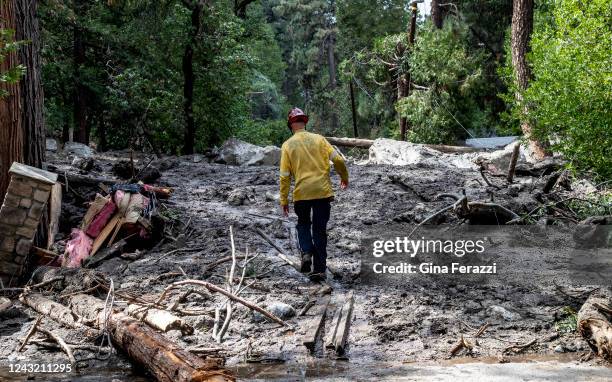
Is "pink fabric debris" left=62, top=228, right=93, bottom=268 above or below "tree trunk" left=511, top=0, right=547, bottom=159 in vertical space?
below

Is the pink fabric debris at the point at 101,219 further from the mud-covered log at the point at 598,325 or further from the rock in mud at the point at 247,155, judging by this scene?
the rock in mud at the point at 247,155

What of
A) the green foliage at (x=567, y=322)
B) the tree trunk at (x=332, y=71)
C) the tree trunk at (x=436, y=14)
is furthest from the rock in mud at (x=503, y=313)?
the tree trunk at (x=332, y=71)

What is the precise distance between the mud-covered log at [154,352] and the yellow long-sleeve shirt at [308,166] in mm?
2418

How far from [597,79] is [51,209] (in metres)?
9.01

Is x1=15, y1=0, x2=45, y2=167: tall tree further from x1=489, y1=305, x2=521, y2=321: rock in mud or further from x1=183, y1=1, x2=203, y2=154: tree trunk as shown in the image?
x1=183, y1=1, x2=203, y2=154: tree trunk

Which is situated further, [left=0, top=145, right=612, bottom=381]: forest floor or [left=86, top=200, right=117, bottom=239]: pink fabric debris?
[left=86, top=200, right=117, bottom=239]: pink fabric debris

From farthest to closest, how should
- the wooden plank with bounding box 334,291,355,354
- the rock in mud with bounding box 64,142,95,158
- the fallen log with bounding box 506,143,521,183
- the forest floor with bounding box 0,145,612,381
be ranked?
the rock in mud with bounding box 64,142,95,158, the fallen log with bounding box 506,143,521,183, the wooden plank with bounding box 334,291,355,354, the forest floor with bounding box 0,145,612,381

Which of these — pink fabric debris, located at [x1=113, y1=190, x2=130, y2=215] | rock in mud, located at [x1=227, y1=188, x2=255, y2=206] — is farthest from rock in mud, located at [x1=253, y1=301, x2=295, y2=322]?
rock in mud, located at [x1=227, y1=188, x2=255, y2=206]

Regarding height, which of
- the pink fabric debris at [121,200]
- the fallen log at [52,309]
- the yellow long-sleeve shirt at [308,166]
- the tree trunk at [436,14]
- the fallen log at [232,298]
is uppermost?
the tree trunk at [436,14]

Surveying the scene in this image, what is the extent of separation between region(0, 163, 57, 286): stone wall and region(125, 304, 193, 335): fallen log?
2.61 m

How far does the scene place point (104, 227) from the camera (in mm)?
8812

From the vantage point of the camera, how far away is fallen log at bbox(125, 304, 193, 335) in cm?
555

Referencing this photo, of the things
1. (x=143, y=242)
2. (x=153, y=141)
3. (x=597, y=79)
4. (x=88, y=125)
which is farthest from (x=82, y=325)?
(x=88, y=125)

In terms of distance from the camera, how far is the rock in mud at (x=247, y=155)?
1823cm
